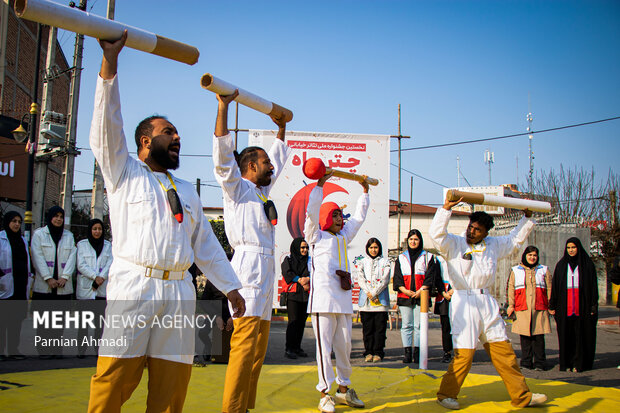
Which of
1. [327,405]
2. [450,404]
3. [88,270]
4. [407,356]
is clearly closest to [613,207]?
[407,356]

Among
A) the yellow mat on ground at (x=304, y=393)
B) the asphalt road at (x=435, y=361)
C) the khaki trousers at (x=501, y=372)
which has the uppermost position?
A: the khaki trousers at (x=501, y=372)

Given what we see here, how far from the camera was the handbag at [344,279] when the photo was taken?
17.5 ft

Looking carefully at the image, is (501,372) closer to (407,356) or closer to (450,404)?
(450,404)

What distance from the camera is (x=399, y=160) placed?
78.5 ft

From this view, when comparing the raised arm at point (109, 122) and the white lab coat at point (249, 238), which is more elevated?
the raised arm at point (109, 122)

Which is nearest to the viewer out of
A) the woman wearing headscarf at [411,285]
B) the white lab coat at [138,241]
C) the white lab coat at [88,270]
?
the white lab coat at [138,241]

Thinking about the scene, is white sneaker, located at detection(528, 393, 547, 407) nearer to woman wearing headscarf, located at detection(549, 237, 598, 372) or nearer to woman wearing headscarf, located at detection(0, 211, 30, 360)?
woman wearing headscarf, located at detection(549, 237, 598, 372)

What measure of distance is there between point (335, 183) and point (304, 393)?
757cm

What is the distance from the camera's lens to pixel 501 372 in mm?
5359

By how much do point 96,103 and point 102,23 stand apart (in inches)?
16.8

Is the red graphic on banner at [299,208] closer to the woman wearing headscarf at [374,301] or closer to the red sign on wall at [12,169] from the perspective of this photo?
the woman wearing headscarf at [374,301]

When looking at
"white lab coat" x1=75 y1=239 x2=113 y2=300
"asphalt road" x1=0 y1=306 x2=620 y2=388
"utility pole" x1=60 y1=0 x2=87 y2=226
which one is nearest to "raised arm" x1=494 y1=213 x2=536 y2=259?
"asphalt road" x1=0 y1=306 x2=620 y2=388

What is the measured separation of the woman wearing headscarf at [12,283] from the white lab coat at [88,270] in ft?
2.50

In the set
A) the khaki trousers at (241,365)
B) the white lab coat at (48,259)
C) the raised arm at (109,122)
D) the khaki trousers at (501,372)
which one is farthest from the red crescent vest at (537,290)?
the raised arm at (109,122)
